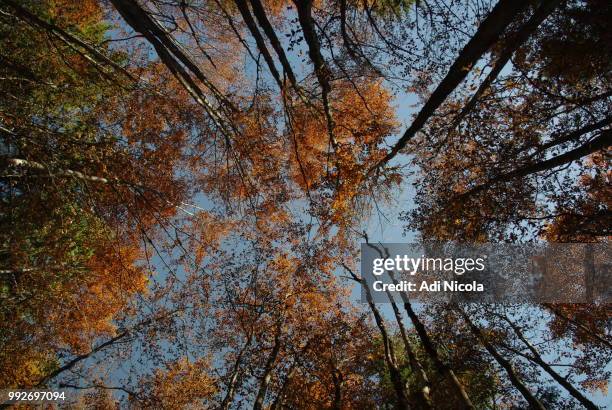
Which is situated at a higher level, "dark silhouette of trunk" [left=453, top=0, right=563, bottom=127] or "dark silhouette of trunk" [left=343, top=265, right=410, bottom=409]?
"dark silhouette of trunk" [left=453, top=0, right=563, bottom=127]

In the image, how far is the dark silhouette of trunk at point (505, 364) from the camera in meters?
7.60

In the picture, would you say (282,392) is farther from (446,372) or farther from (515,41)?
(515,41)

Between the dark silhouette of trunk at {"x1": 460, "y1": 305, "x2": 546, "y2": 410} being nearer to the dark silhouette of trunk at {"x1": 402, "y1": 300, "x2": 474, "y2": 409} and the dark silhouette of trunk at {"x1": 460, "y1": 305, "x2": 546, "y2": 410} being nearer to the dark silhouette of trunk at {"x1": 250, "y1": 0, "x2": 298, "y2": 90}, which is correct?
the dark silhouette of trunk at {"x1": 402, "y1": 300, "x2": 474, "y2": 409}

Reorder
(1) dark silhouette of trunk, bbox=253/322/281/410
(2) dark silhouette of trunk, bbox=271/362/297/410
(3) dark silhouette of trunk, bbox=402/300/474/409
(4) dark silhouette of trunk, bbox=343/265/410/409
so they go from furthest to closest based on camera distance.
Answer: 1. (2) dark silhouette of trunk, bbox=271/362/297/410
2. (1) dark silhouette of trunk, bbox=253/322/281/410
3. (4) dark silhouette of trunk, bbox=343/265/410/409
4. (3) dark silhouette of trunk, bbox=402/300/474/409

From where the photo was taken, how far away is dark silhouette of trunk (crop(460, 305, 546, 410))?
7598mm

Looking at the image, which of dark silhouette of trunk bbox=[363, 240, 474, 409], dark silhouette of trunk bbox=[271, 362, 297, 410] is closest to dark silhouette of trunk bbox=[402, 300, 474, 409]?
dark silhouette of trunk bbox=[363, 240, 474, 409]

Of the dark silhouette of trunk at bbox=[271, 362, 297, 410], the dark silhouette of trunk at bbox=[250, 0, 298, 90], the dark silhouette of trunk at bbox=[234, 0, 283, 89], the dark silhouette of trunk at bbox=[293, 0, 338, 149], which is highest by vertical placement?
the dark silhouette of trunk at bbox=[293, 0, 338, 149]

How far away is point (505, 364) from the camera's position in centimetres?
884

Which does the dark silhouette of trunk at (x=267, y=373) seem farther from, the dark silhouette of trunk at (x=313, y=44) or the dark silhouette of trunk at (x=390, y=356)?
the dark silhouette of trunk at (x=313, y=44)

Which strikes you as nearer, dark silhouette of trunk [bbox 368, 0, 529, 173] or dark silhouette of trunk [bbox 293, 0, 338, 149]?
dark silhouette of trunk [bbox 368, 0, 529, 173]

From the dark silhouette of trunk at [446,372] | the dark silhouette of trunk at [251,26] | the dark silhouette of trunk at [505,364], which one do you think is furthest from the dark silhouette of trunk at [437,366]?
the dark silhouette of trunk at [251,26]

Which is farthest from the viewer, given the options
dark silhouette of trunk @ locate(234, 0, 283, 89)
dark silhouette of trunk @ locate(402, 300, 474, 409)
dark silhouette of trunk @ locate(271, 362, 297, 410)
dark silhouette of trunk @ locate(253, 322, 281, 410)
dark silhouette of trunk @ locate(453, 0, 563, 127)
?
dark silhouette of trunk @ locate(271, 362, 297, 410)

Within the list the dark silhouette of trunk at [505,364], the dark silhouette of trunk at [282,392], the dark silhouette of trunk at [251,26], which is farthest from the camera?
the dark silhouette of trunk at [282,392]

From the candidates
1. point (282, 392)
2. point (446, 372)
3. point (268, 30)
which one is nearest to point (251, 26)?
point (268, 30)
